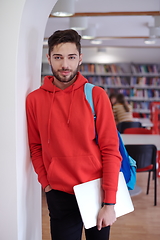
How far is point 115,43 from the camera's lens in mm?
8109

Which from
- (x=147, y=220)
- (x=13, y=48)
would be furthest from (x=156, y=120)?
(x=13, y=48)

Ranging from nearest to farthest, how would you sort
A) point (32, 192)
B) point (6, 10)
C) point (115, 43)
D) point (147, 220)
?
point (6, 10) → point (32, 192) → point (147, 220) → point (115, 43)

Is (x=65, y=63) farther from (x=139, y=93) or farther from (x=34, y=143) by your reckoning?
(x=139, y=93)

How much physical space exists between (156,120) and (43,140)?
4617mm

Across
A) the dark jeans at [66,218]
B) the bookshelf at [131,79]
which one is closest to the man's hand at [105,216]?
the dark jeans at [66,218]

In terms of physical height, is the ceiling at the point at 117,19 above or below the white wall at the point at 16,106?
above

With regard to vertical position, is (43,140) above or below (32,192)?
above

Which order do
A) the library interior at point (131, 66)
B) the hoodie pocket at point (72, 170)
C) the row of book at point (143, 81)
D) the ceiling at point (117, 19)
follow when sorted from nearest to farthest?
the hoodie pocket at point (72, 170)
the library interior at point (131, 66)
the ceiling at point (117, 19)
the row of book at point (143, 81)

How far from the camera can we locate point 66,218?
1.60m

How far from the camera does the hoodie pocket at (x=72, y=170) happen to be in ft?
4.95

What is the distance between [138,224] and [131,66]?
760cm

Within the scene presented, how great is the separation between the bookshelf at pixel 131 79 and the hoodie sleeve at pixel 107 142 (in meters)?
8.76

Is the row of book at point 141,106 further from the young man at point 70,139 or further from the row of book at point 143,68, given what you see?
the young man at point 70,139

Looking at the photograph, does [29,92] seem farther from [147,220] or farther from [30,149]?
[147,220]
